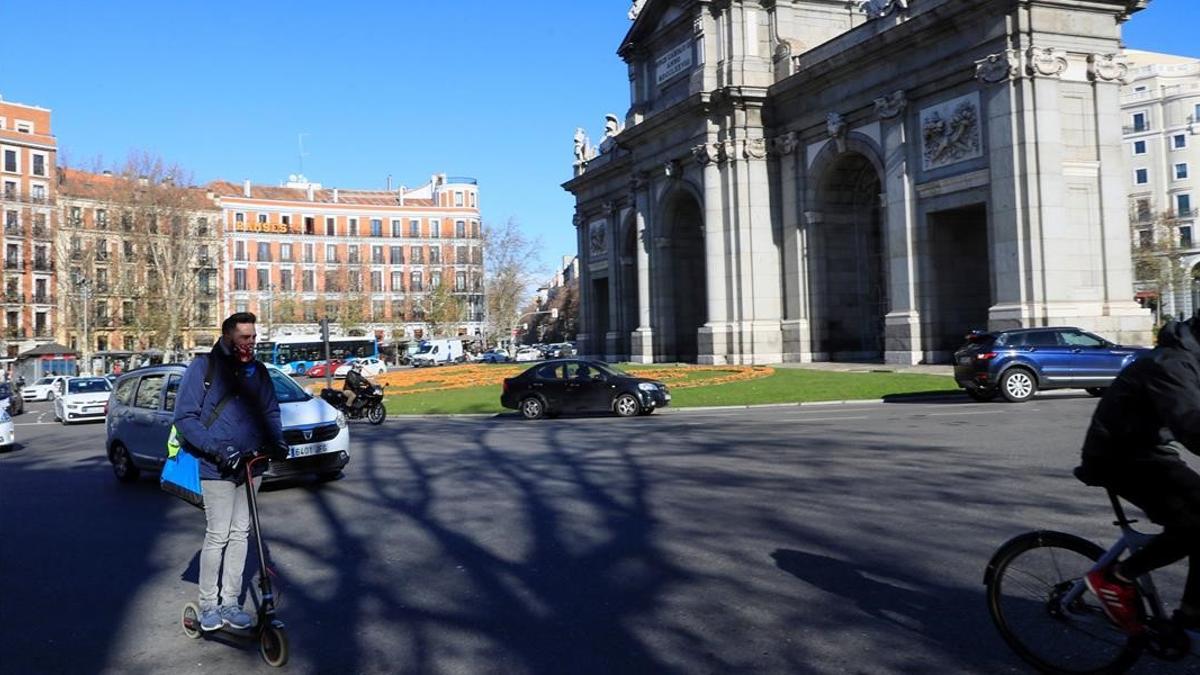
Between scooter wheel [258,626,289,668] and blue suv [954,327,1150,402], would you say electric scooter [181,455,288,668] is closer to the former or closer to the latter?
scooter wheel [258,626,289,668]

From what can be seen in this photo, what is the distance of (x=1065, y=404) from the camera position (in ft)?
59.1

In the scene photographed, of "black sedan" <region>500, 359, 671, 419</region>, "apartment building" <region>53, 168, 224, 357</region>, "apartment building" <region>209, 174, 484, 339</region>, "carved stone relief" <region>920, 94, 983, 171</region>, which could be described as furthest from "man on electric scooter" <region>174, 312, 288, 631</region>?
"apartment building" <region>209, 174, 484, 339</region>

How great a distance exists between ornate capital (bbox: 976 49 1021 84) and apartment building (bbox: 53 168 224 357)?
1861 inches

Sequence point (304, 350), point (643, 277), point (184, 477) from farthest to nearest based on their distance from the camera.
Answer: point (304, 350) → point (643, 277) → point (184, 477)

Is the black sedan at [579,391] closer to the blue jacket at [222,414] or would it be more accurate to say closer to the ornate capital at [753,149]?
the blue jacket at [222,414]

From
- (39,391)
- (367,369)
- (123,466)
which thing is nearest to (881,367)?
(123,466)

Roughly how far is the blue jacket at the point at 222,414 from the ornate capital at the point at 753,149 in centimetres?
3462

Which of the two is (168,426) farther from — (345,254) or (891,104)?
(345,254)

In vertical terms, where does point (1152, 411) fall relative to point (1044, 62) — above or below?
below

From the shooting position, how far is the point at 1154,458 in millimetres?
3771

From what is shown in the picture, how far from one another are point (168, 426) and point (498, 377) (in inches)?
1046

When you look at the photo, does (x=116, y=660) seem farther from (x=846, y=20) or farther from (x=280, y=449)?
(x=846, y=20)

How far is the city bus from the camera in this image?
64125mm

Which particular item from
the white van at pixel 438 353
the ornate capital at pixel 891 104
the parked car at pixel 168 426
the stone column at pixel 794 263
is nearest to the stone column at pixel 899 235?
the ornate capital at pixel 891 104
